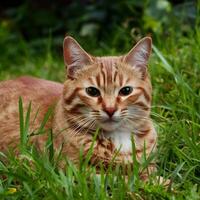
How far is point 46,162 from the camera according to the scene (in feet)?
12.5

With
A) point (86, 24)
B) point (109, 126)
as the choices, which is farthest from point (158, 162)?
point (86, 24)

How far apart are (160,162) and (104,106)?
49cm

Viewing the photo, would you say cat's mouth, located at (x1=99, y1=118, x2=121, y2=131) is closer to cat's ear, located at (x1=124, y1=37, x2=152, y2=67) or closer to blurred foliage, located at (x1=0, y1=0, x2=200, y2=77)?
cat's ear, located at (x1=124, y1=37, x2=152, y2=67)

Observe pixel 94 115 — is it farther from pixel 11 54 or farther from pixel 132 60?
pixel 11 54

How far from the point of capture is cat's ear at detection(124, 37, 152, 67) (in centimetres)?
414

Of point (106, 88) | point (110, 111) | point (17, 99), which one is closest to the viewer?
point (110, 111)

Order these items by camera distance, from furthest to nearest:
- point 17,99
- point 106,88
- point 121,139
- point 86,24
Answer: point 86,24 < point 17,99 < point 121,139 < point 106,88

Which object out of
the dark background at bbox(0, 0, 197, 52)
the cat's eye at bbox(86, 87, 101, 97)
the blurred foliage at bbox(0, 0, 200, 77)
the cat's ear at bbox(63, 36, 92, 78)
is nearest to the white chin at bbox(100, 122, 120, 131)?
the cat's eye at bbox(86, 87, 101, 97)

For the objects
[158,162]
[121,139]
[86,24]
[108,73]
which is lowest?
[158,162]

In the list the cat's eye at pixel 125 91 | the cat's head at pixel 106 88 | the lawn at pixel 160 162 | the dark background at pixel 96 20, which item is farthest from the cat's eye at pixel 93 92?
the dark background at pixel 96 20

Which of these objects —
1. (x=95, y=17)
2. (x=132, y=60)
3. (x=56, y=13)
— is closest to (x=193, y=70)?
(x=132, y=60)

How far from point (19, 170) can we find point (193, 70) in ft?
6.15

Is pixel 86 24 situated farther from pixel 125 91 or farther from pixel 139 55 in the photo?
pixel 125 91

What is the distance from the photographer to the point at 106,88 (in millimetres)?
3980
